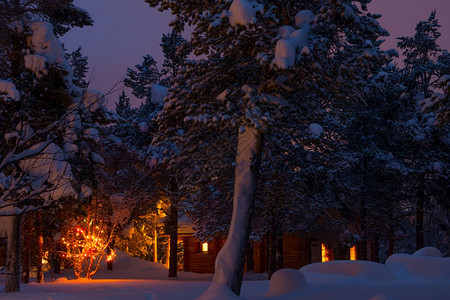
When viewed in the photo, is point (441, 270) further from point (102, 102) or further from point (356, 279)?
point (102, 102)

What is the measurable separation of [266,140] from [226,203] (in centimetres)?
849

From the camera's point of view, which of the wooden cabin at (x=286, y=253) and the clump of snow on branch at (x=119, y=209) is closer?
the clump of snow on branch at (x=119, y=209)

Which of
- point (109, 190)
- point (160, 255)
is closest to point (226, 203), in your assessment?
point (109, 190)

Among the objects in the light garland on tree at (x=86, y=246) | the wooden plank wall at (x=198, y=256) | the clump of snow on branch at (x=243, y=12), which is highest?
the clump of snow on branch at (x=243, y=12)

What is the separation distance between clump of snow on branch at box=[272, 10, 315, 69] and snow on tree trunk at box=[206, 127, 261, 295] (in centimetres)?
225

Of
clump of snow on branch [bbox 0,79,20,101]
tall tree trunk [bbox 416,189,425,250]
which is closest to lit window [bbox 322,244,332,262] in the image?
tall tree trunk [bbox 416,189,425,250]

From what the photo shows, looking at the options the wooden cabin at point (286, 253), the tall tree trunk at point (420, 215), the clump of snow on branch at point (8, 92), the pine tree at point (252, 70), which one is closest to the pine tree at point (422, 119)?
the tall tree trunk at point (420, 215)

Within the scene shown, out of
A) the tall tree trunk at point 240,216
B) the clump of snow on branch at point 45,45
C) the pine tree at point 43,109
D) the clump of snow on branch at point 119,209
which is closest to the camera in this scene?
the tall tree trunk at point 240,216

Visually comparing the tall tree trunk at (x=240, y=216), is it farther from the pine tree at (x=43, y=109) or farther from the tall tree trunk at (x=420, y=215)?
the tall tree trunk at (x=420, y=215)

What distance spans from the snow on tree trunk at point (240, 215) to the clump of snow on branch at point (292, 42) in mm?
2249

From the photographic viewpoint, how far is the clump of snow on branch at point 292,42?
10.7m

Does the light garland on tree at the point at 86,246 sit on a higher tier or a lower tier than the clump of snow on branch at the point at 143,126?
lower

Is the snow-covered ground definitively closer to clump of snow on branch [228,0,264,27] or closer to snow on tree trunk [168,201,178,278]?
clump of snow on branch [228,0,264,27]

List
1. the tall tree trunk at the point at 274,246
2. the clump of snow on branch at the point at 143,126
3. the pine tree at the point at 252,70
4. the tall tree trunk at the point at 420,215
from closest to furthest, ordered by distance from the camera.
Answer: the pine tree at the point at 252,70
the tall tree trunk at the point at 274,246
the tall tree trunk at the point at 420,215
the clump of snow on branch at the point at 143,126
